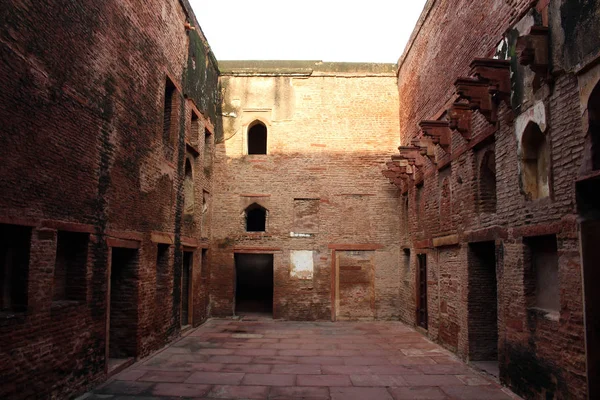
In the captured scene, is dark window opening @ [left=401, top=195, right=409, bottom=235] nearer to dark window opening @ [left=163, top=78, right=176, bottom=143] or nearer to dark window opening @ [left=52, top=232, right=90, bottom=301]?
dark window opening @ [left=163, top=78, right=176, bottom=143]

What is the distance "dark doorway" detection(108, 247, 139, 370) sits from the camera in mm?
8578

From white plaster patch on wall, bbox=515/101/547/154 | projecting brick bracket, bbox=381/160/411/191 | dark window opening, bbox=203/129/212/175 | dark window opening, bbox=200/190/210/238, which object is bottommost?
dark window opening, bbox=200/190/210/238

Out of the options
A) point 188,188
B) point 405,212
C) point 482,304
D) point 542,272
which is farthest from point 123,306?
point 405,212

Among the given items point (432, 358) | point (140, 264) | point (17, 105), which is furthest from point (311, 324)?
point (17, 105)

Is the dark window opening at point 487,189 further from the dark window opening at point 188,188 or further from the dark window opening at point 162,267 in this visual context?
the dark window opening at point 188,188

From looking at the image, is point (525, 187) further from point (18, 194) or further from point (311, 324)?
point (311, 324)

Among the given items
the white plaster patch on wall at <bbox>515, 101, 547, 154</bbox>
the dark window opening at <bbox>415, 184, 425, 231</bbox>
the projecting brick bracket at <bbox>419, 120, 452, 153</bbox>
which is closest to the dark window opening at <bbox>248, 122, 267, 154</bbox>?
the dark window opening at <bbox>415, 184, 425, 231</bbox>

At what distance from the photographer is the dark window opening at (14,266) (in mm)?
5578

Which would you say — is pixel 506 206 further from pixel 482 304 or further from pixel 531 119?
pixel 482 304

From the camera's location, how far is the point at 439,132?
399 inches

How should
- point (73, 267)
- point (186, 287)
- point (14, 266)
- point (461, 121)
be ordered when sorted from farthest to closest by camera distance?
1. point (186, 287)
2. point (461, 121)
3. point (73, 267)
4. point (14, 266)

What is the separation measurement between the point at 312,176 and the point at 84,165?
898cm

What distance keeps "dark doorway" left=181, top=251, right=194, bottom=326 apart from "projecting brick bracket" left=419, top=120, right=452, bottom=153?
6.70 meters

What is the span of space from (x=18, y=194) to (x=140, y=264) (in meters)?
3.79
